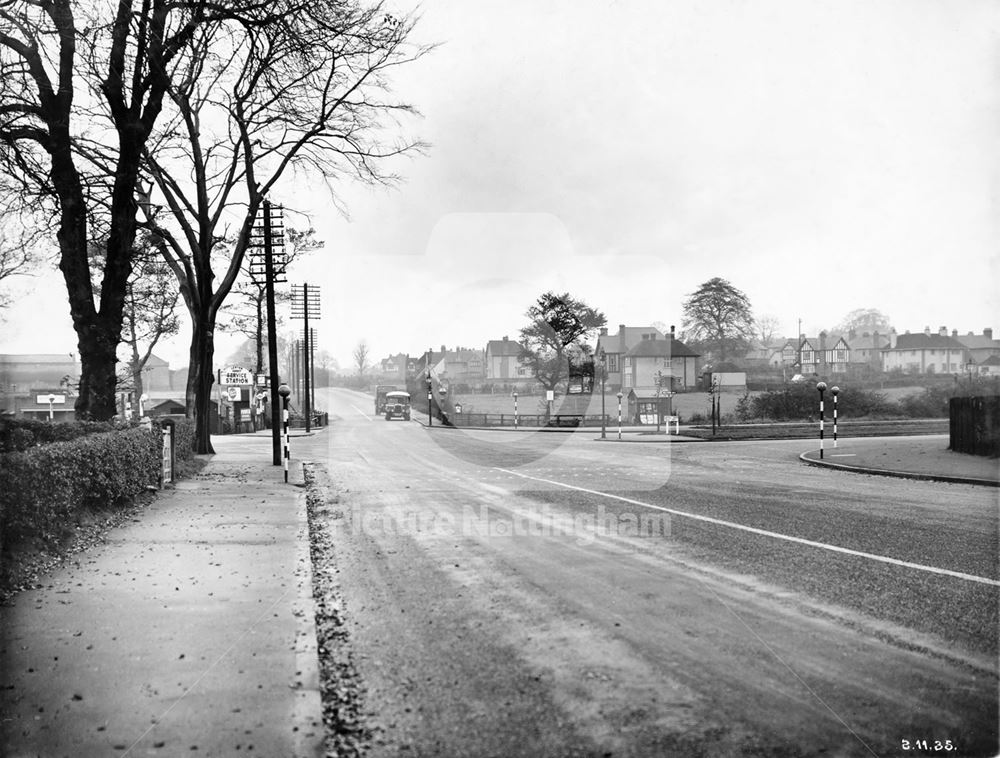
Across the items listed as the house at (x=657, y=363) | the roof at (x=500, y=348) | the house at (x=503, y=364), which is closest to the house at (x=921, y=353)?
the house at (x=657, y=363)

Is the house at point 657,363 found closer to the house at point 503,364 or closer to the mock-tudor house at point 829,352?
the house at point 503,364

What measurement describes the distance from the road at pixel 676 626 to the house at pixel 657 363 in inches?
1967

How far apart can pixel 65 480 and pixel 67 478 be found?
0.10m

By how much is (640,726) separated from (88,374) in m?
13.9

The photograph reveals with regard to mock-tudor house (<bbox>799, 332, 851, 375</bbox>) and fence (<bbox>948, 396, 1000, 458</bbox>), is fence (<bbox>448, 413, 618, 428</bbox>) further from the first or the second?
mock-tudor house (<bbox>799, 332, 851, 375</bbox>)

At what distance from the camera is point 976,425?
17438 millimetres

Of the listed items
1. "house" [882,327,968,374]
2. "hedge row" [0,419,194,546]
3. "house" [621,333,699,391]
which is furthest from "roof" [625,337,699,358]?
"hedge row" [0,419,194,546]

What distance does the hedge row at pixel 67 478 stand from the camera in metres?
6.38

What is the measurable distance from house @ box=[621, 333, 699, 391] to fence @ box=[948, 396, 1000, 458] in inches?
1600

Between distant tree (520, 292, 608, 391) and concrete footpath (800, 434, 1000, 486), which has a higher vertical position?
distant tree (520, 292, 608, 391)

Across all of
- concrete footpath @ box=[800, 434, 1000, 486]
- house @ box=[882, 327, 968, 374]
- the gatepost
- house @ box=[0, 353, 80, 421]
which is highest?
house @ box=[882, 327, 968, 374]

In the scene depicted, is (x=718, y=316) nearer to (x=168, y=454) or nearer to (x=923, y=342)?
(x=923, y=342)

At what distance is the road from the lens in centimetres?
343

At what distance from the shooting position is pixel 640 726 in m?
3.46
